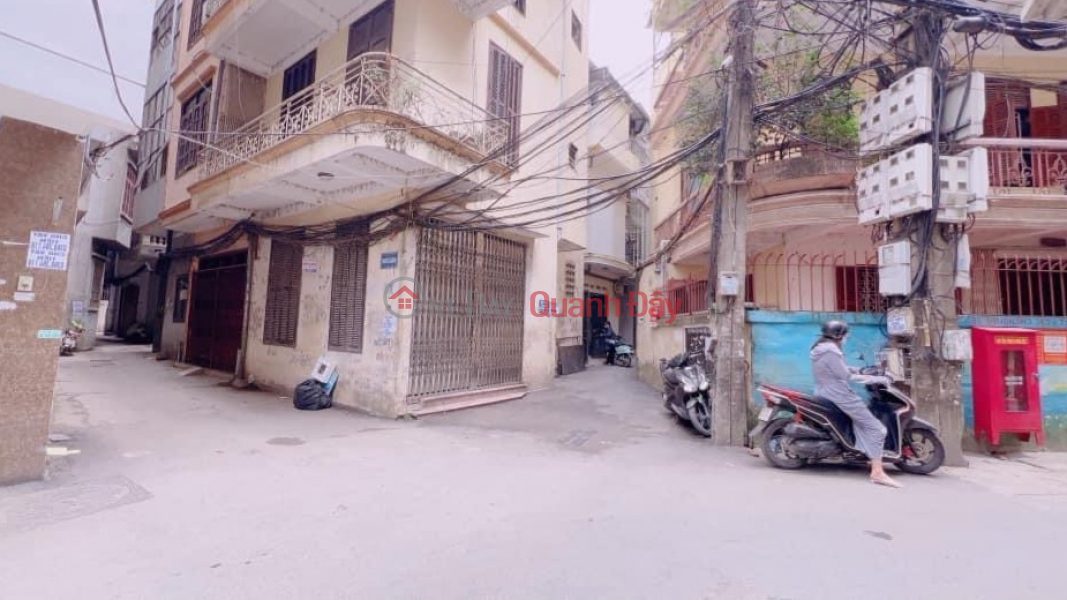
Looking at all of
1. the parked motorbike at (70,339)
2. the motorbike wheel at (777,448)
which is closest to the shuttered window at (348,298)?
the motorbike wheel at (777,448)

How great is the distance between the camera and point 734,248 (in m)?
6.29

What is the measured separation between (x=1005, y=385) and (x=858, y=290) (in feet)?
8.91

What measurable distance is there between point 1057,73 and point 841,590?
36.6ft

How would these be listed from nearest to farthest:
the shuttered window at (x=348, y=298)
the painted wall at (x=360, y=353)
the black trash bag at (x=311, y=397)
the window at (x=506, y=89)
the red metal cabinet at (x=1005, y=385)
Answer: the red metal cabinet at (x=1005, y=385)
the painted wall at (x=360, y=353)
the black trash bag at (x=311, y=397)
the shuttered window at (x=348, y=298)
the window at (x=506, y=89)

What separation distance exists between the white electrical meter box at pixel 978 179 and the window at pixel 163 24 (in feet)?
70.0

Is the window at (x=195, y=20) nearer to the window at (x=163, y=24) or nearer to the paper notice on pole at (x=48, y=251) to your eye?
the window at (x=163, y=24)

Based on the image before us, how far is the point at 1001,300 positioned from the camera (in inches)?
336

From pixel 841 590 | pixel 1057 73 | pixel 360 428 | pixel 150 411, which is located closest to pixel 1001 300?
pixel 1057 73

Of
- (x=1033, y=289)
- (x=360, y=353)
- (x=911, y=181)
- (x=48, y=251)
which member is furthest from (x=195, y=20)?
(x=1033, y=289)

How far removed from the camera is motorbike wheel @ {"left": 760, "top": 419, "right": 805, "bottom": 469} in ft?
16.5

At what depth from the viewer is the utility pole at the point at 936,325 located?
544 cm

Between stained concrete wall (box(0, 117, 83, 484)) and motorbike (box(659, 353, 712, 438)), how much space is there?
22.8 feet

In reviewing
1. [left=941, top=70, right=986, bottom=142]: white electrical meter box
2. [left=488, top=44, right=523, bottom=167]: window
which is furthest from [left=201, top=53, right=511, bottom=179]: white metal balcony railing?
[left=941, top=70, right=986, bottom=142]: white electrical meter box

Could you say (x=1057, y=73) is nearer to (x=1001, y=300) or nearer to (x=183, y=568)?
(x=1001, y=300)
